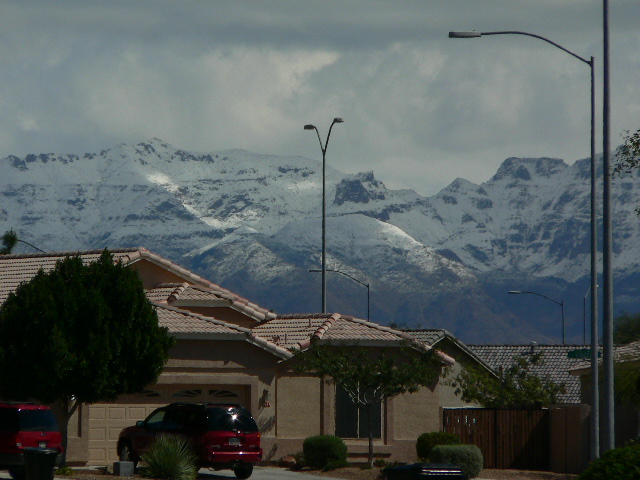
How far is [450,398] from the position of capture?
61.4 metres

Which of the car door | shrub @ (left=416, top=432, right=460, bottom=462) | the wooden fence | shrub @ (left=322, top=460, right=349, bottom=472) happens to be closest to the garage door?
the car door

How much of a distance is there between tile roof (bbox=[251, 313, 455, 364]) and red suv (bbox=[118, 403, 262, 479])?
6.94 meters

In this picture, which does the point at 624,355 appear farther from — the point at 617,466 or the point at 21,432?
the point at 617,466

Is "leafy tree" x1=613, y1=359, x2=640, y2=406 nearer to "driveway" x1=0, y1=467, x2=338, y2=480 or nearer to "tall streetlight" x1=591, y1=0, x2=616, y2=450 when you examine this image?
"driveway" x1=0, y1=467, x2=338, y2=480

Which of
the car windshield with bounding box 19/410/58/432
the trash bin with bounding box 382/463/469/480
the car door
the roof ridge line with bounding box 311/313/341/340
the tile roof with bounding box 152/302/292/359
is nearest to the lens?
the trash bin with bounding box 382/463/469/480

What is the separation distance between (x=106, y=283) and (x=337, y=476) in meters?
7.86

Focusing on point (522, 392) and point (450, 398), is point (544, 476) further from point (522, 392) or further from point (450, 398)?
point (450, 398)

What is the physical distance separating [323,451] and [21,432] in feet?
33.5

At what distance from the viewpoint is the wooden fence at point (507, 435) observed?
36906mm

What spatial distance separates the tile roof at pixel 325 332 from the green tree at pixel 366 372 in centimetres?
89

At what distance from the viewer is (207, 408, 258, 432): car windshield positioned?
1184 inches

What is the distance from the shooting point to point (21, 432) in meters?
27.5

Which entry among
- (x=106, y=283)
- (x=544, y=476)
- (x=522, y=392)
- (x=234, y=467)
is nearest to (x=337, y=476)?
(x=234, y=467)

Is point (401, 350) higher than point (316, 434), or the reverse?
point (401, 350)
